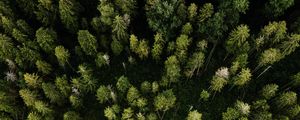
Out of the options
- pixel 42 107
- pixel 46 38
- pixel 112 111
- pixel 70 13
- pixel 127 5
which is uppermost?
pixel 127 5

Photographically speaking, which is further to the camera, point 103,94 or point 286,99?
point 103,94

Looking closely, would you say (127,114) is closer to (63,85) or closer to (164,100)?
(164,100)

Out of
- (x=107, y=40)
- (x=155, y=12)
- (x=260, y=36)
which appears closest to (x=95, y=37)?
(x=107, y=40)

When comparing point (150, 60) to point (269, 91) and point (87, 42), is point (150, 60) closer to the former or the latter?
point (87, 42)

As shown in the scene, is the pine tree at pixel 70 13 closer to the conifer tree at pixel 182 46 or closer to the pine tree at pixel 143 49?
the pine tree at pixel 143 49

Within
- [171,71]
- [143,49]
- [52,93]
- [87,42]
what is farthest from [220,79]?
[52,93]

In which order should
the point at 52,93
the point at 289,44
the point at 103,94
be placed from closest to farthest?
the point at 52,93 < the point at 103,94 < the point at 289,44

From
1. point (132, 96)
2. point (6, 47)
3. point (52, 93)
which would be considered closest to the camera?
point (132, 96)

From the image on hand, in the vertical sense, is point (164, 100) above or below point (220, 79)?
below
